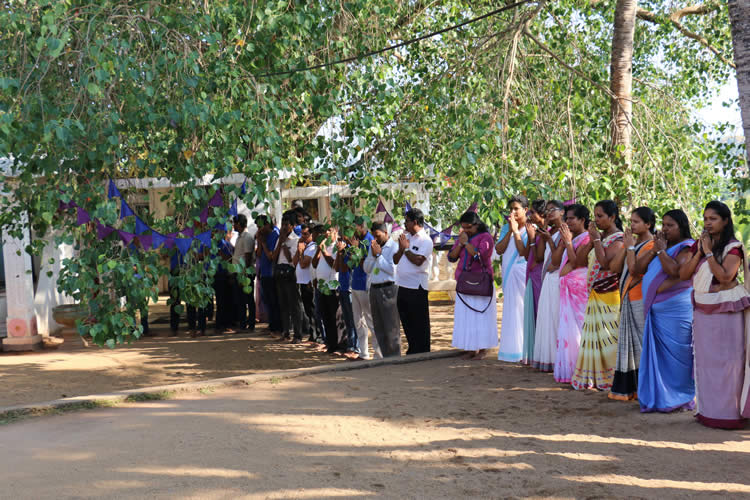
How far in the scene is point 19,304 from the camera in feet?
35.0

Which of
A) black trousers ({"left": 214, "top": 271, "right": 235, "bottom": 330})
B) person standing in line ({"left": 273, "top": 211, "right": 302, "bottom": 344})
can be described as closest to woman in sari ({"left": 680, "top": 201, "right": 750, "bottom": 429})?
person standing in line ({"left": 273, "top": 211, "right": 302, "bottom": 344})

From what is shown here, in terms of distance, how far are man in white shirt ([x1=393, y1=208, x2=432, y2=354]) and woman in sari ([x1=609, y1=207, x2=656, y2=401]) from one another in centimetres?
247

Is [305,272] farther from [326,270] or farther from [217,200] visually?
[217,200]

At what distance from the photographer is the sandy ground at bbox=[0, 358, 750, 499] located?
12.9 feet

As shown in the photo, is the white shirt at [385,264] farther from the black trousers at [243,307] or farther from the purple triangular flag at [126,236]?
the black trousers at [243,307]

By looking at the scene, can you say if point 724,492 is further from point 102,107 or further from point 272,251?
point 272,251

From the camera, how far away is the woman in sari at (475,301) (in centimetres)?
747

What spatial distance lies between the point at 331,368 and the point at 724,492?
3985 millimetres

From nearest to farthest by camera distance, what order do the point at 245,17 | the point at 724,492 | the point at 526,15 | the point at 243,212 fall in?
1. the point at 724,492
2. the point at 245,17
3. the point at 526,15
4. the point at 243,212

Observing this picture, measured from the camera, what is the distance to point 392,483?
4.00m

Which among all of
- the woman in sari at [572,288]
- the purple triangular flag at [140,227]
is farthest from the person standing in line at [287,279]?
the woman in sari at [572,288]

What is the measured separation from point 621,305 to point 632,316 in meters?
0.14

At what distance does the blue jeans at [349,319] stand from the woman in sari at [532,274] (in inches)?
97.1

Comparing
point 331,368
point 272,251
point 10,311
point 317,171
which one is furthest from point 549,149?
point 10,311
